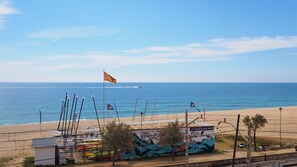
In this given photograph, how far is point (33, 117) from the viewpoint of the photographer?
8644 centimetres

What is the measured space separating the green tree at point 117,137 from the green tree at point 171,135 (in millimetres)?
3383

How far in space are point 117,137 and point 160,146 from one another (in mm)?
5708

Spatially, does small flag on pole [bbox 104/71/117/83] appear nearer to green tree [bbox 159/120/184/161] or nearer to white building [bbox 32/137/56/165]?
green tree [bbox 159/120/184/161]

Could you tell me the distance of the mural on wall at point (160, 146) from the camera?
31.8 m

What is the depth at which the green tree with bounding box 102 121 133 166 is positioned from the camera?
94.8 ft

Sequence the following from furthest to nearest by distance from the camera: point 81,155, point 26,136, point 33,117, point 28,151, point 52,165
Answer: point 33,117
point 26,136
point 28,151
point 81,155
point 52,165

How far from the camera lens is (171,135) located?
31.0m

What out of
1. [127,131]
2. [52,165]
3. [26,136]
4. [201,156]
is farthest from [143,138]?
[26,136]

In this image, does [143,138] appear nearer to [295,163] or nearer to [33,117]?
[295,163]

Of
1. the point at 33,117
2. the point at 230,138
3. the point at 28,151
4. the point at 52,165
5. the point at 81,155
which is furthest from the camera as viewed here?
the point at 33,117

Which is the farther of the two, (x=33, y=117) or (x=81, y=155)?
(x=33, y=117)

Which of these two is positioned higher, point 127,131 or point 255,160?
point 127,131

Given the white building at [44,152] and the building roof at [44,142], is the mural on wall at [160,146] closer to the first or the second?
the white building at [44,152]

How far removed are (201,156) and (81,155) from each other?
12.2 metres
